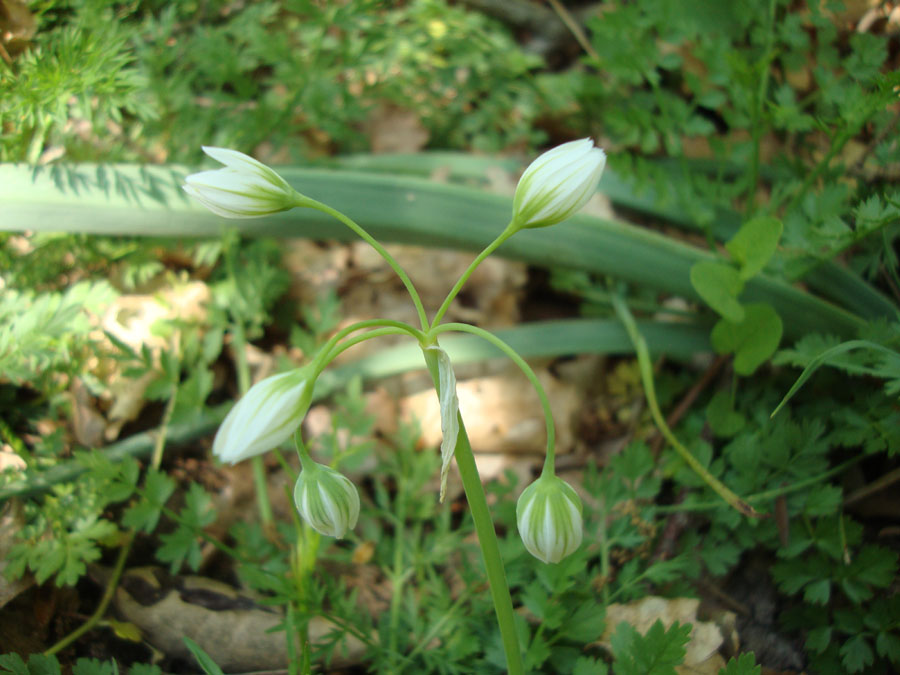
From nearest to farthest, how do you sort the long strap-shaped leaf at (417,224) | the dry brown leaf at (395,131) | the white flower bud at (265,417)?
1. the white flower bud at (265,417)
2. the long strap-shaped leaf at (417,224)
3. the dry brown leaf at (395,131)

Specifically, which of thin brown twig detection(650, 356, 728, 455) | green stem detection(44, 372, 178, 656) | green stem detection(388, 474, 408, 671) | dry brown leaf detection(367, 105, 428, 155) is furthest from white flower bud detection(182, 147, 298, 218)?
dry brown leaf detection(367, 105, 428, 155)

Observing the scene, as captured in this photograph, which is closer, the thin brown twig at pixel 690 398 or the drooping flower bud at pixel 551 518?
the drooping flower bud at pixel 551 518

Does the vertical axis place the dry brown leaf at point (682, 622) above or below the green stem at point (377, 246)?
below

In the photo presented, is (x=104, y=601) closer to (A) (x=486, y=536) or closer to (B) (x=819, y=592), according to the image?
(A) (x=486, y=536)

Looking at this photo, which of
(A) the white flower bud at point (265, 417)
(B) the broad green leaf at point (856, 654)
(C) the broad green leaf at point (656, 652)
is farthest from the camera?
(B) the broad green leaf at point (856, 654)

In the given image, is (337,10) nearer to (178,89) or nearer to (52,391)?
(178,89)

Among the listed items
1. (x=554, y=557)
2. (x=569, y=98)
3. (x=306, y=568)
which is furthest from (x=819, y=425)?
(x=569, y=98)


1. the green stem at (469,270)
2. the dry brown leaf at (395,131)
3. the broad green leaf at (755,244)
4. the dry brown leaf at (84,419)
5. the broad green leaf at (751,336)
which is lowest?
the dry brown leaf at (84,419)

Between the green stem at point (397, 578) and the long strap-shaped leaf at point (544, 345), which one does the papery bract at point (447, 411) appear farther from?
the long strap-shaped leaf at point (544, 345)

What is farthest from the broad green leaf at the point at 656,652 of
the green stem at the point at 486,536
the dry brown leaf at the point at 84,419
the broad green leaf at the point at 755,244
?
the dry brown leaf at the point at 84,419
